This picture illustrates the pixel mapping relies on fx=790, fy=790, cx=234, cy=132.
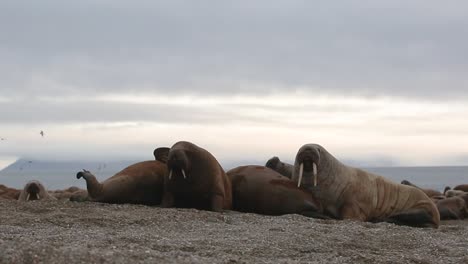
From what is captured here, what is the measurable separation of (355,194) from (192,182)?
2.37 meters

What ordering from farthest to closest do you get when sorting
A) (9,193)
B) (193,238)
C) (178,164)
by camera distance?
(9,193) < (178,164) < (193,238)

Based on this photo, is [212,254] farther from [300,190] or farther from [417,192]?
[417,192]

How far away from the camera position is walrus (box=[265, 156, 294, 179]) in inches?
506

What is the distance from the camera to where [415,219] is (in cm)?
1108

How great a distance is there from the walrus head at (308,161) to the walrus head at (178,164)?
1655 millimetres

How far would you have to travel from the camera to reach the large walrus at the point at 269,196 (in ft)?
35.4

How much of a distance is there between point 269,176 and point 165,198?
156 centimetres

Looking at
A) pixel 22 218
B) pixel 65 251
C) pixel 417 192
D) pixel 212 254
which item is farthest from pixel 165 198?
pixel 65 251

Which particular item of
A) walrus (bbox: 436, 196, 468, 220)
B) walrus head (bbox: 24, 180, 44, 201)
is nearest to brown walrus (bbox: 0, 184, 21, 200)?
walrus head (bbox: 24, 180, 44, 201)

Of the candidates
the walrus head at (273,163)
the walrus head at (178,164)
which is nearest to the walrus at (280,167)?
the walrus head at (273,163)

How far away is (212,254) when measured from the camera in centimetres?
620

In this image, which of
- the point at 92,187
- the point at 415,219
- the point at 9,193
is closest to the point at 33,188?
the point at 9,193

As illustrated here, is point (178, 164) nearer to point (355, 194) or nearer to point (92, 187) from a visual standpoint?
point (92, 187)

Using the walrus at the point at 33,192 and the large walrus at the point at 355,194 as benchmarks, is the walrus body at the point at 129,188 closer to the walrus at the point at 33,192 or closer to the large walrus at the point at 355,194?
the walrus at the point at 33,192
